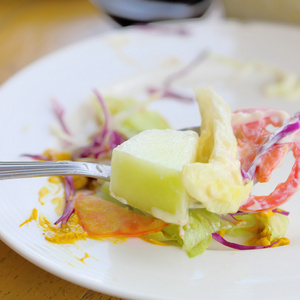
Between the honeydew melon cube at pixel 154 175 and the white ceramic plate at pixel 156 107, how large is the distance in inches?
2.5

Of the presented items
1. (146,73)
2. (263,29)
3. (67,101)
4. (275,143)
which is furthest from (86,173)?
(263,29)

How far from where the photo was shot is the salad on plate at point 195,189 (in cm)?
64

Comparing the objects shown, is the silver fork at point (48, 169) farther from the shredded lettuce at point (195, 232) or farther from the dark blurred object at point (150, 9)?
the dark blurred object at point (150, 9)

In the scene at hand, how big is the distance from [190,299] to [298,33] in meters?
1.01

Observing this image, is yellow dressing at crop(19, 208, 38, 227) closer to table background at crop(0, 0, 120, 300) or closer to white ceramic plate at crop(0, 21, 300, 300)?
white ceramic plate at crop(0, 21, 300, 300)

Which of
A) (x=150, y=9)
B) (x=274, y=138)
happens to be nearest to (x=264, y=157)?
(x=274, y=138)

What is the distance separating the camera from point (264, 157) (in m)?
0.73

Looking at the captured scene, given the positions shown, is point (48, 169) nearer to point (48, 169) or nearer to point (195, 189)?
point (48, 169)

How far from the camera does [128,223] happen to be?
713mm

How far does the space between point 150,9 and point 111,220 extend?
1.11m

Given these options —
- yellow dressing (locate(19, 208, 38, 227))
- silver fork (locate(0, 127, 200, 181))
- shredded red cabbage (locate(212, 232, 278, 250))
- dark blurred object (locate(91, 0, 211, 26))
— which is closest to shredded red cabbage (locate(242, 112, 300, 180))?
shredded red cabbage (locate(212, 232, 278, 250))

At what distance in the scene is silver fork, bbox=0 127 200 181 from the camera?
0.68 meters

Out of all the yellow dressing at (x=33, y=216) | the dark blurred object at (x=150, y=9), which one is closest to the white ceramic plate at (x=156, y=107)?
the yellow dressing at (x=33, y=216)

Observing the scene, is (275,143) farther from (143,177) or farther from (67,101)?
(67,101)
